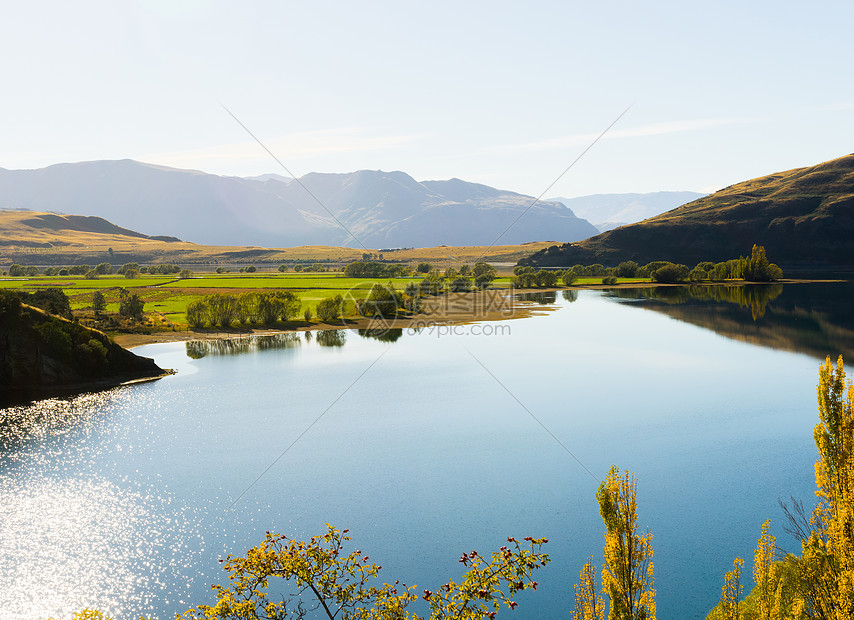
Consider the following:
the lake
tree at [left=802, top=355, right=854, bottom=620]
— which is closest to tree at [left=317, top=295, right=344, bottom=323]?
the lake


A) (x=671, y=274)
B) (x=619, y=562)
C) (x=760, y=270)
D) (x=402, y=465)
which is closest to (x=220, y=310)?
(x=402, y=465)

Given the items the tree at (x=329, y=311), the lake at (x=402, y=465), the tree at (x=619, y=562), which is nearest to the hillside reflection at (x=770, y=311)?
the lake at (x=402, y=465)

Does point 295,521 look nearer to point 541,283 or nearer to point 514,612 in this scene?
point 514,612

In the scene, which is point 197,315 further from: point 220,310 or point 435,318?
point 435,318

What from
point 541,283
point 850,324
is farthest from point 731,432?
point 541,283

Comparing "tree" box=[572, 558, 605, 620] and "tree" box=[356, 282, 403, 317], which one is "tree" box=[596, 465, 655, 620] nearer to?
"tree" box=[572, 558, 605, 620]

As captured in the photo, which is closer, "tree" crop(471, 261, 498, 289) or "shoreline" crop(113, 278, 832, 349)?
"shoreline" crop(113, 278, 832, 349)
